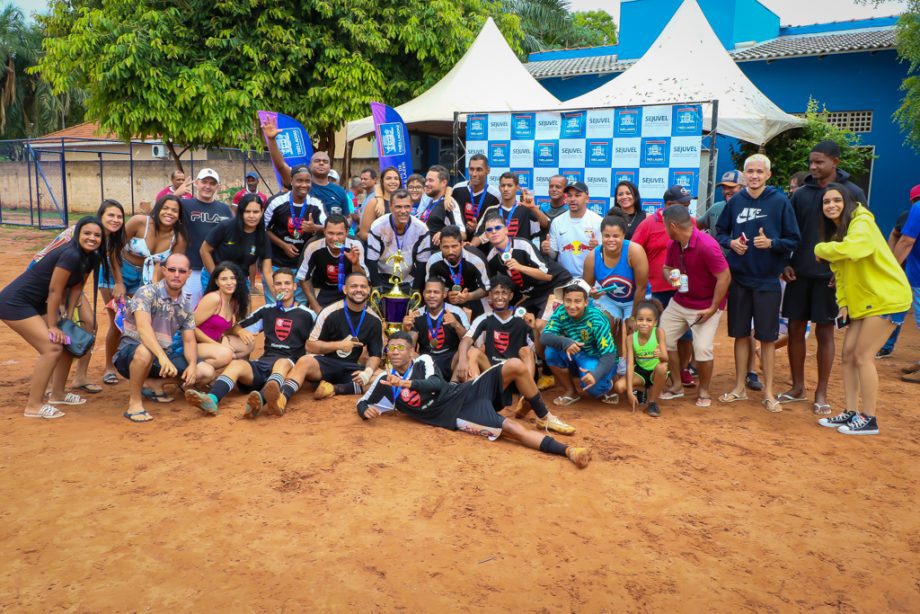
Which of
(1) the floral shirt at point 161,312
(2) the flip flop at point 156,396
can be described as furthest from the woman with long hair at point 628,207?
(2) the flip flop at point 156,396

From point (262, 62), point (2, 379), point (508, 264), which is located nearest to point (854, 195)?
point (508, 264)

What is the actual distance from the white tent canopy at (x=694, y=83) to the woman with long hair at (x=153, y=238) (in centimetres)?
729

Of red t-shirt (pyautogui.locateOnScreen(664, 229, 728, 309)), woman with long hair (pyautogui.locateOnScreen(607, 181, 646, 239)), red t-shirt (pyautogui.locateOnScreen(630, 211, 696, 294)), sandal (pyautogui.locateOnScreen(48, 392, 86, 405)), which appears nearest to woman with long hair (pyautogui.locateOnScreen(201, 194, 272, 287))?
sandal (pyautogui.locateOnScreen(48, 392, 86, 405))

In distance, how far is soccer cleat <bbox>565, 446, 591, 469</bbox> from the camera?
467cm

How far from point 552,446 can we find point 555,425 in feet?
1.54

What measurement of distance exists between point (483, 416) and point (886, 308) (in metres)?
3.03

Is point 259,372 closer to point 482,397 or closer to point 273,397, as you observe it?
point 273,397

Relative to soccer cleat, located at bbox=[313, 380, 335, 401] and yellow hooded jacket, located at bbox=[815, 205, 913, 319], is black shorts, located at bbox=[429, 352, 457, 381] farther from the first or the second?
yellow hooded jacket, located at bbox=[815, 205, 913, 319]

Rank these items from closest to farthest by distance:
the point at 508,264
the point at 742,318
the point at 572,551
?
the point at 572,551 < the point at 742,318 < the point at 508,264

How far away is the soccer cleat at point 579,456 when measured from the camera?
4672mm

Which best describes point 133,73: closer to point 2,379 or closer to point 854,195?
point 2,379

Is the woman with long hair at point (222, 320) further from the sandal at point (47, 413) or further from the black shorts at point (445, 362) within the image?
the black shorts at point (445, 362)

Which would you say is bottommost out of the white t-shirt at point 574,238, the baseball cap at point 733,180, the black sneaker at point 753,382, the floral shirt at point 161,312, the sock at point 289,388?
the black sneaker at point 753,382

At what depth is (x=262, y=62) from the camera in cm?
1398
